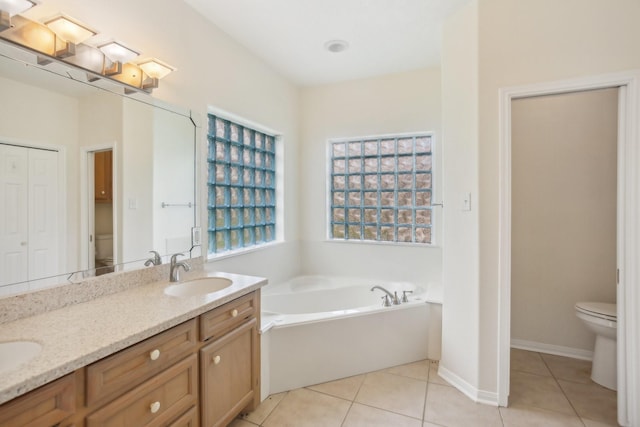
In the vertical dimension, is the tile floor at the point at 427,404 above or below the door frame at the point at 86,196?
below

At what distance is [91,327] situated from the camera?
113 cm

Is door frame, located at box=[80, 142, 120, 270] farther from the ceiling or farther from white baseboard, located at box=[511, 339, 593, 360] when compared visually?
white baseboard, located at box=[511, 339, 593, 360]

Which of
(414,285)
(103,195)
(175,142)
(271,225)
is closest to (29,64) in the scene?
(103,195)

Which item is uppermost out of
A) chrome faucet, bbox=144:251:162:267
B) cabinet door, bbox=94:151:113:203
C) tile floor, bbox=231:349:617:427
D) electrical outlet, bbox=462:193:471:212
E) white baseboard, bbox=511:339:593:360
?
cabinet door, bbox=94:151:113:203

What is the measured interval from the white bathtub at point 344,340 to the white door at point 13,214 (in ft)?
4.02

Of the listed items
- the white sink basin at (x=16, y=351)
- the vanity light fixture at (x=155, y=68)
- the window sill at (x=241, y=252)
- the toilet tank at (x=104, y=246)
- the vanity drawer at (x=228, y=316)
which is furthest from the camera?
the window sill at (x=241, y=252)

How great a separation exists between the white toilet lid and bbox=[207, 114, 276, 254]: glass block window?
9.09 feet

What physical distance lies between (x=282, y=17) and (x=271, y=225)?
193 cm

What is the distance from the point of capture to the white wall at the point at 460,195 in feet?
6.61

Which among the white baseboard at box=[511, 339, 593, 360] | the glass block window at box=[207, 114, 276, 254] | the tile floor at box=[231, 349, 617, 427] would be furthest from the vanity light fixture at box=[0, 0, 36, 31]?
the white baseboard at box=[511, 339, 593, 360]

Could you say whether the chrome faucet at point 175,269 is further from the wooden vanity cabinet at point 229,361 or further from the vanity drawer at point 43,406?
the vanity drawer at point 43,406

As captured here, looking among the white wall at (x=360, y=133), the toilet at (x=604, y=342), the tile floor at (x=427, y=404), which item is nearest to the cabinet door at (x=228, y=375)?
the tile floor at (x=427, y=404)

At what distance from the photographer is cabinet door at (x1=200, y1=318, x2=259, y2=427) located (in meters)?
1.45

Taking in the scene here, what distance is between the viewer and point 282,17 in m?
2.25
